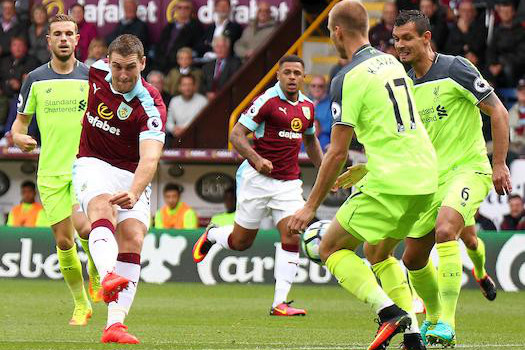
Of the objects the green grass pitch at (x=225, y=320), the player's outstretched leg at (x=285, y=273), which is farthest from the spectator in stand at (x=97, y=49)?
the player's outstretched leg at (x=285, y=273)

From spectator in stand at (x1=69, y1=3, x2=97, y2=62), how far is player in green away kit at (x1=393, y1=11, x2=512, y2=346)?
13072 mm

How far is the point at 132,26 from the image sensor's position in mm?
22109

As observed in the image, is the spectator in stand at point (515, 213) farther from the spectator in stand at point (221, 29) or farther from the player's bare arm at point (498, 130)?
the player's bare arm at point (498, 130)

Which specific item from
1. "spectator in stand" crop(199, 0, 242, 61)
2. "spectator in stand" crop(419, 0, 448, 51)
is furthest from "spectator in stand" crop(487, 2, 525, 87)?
"spectator in stand" crop(199, 0, 242, 61)

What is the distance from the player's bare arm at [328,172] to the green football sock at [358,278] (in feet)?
1.23

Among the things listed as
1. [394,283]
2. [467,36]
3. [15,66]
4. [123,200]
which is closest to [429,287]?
[394,283]

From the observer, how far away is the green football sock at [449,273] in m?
9.37

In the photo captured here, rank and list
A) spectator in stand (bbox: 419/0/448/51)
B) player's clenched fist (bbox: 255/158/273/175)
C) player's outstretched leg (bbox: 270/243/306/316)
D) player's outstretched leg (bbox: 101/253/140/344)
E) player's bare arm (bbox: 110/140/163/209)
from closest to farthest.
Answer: player's bare arm (bbox: 110/140/163/209) → player's outstretched leg (bbox: 101/253/140/344) → player's outstretched leg (bbox: 270/243/306/316) → player's clenched fist (bbox: 255/158/273/175) → spectator in stand (bbox: 419/0/448/51)

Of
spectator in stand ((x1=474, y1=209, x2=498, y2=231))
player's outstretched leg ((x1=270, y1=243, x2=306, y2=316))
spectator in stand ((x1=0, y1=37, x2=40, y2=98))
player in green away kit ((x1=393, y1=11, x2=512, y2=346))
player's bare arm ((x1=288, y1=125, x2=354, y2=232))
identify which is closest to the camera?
player's bare arm ((x1=288, y1=125, x2=354, y2=232))

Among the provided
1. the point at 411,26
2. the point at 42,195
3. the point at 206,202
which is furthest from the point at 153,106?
the point at 206,202

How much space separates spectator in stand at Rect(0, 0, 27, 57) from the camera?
22.7 meters

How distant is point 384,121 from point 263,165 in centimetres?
508

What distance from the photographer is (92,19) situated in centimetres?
2353

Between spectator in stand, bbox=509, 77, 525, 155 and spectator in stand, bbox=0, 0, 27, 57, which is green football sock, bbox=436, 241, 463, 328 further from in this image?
spectator in stand, bbox=0, 0, 27, 57
